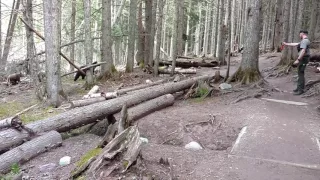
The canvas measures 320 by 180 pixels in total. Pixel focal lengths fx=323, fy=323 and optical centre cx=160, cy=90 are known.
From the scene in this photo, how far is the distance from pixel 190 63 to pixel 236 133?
1159 cm

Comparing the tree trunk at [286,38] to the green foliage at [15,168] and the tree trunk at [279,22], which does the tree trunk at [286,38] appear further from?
the green foliage at [15,168]

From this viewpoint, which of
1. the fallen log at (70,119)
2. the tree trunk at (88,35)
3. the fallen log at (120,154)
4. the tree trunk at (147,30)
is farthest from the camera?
the tree trunk at (147,30)

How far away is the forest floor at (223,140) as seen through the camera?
18.5ft

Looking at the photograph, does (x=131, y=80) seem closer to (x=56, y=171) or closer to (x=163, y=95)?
(x=163, y=95)

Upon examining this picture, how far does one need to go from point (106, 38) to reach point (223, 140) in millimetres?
8506

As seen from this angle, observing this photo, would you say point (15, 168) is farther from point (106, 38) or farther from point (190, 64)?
point (190, 64)

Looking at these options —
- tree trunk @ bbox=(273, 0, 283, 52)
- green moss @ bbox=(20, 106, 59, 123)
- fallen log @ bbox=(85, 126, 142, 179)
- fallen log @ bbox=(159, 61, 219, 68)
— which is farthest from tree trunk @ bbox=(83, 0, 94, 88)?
tree trunk @ bbox=(273, 0, 283, 52)

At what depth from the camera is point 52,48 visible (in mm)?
9688

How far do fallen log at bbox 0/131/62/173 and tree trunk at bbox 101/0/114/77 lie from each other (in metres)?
7.72

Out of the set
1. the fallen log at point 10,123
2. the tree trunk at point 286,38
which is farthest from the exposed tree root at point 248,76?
the fallen log at point 10,123

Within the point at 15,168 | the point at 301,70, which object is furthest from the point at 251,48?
the point at 15,168

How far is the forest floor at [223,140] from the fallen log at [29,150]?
0.44 ft

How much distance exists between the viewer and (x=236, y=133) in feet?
26.2

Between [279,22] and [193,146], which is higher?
[279,22]
